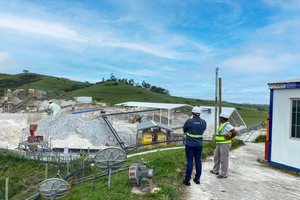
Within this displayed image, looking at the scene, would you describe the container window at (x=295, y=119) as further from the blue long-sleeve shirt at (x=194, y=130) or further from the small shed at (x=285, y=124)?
the blue long-sleeve shirt at (x=194, y=130)

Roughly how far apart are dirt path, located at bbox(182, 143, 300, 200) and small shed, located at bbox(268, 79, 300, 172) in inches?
21.5

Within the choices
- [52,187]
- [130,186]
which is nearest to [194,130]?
[130,186]

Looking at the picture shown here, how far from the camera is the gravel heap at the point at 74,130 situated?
90.0ft

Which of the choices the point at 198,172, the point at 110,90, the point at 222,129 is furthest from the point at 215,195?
the point at 110,90

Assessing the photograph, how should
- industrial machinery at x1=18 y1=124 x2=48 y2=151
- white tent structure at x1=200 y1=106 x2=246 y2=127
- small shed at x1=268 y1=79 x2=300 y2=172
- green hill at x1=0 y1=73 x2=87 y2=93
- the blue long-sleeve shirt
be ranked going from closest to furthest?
the blue long-sleeve shirt
small shed at x1=268 y1=79 x2=300 y2=172
industrial machinery at x1=18 y1=124 x2=48 y2=151
white tent structure at x1=200 y1=106 x2=246 y2=127
green hill at x1=0 y1=73 x2=87 y2=93

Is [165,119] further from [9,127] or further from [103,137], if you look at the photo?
[9,127]

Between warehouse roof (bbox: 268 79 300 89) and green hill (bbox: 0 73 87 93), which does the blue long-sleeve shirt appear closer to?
warehouse roof (bbox: 268 79 300 89)

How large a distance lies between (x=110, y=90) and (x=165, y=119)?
3299 inches

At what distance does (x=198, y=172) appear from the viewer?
6094 millimetres

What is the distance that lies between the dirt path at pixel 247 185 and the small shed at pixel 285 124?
0.55 metres

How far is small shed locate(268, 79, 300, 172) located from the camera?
7.81 metres

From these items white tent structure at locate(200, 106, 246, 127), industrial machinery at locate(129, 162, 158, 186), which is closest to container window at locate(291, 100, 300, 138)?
industrial machinery at locate(129, 162, 158, 186)

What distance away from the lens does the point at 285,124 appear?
814 centimetres

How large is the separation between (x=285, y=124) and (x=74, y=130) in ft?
83.6
